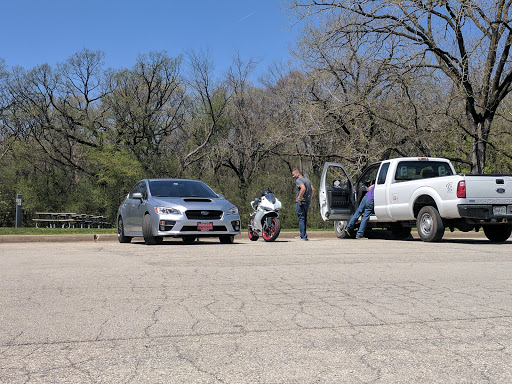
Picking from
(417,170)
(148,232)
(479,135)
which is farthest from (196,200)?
(479,135)

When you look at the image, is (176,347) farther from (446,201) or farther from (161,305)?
(446,201)

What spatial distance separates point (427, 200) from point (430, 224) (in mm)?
588

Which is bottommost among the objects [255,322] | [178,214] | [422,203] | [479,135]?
[255,322]

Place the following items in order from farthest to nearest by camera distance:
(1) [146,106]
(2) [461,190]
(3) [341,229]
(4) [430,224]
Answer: (1) [146,106] → (3) [341,229] → (4) [430,224] → (2) [461,190]

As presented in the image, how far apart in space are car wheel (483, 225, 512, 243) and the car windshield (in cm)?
703

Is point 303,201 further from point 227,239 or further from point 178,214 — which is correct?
point 178,214

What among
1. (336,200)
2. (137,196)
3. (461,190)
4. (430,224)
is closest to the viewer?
(461,190)

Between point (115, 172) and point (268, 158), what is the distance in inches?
493

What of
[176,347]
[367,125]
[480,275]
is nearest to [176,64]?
[367,125]

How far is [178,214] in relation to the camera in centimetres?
1341

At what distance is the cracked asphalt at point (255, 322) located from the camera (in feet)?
12.4

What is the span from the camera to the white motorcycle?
15.1 m

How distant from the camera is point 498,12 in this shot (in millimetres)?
20281

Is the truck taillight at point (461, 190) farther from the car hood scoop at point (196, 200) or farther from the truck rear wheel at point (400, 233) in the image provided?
the car hood scoop at point (196, 200)
